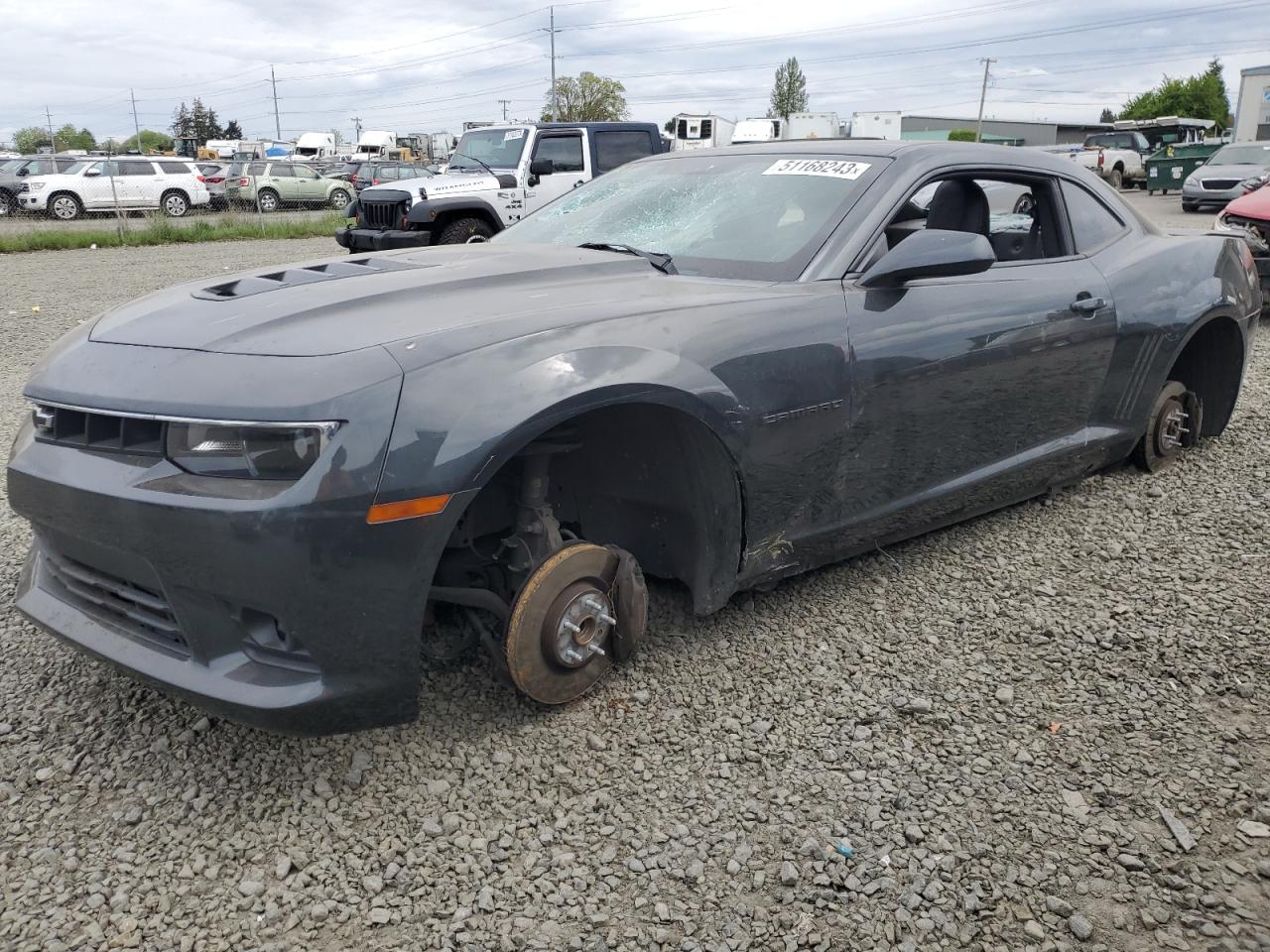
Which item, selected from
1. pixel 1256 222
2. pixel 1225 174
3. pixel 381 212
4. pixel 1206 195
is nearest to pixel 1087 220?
pixel 1256 222

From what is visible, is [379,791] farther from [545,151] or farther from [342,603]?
[545,151]

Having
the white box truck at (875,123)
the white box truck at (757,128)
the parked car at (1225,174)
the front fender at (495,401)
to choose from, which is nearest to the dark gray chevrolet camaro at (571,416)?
Answer: the front fender at (495,401)

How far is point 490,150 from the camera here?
13.0m

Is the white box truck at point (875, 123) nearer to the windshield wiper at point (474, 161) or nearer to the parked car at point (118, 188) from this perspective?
the parked car at point (118, 188)

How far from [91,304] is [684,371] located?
9.63 m

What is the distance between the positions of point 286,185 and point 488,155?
1766 centimetres

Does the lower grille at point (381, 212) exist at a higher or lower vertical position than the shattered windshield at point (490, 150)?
lower

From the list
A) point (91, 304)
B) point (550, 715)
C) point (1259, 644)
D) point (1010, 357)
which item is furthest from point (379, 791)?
point (91, 304)

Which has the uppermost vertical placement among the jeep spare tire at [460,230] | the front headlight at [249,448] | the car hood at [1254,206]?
the car hood at [1254,206]

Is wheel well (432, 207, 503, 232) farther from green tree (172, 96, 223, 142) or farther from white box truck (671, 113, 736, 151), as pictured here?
green tree (172, 96, 223, 142)

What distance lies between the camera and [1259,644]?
9.90ft

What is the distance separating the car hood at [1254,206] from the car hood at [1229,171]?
44.1 ft

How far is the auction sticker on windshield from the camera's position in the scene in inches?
126

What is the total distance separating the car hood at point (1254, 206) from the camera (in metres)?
8.39
